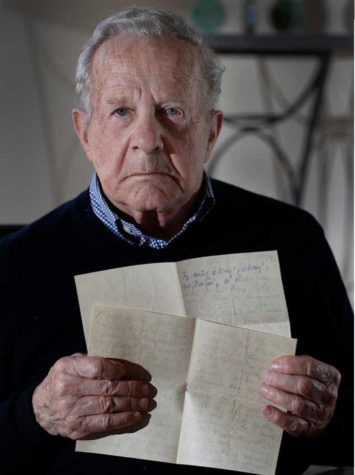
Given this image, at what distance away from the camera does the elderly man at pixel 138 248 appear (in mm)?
1030

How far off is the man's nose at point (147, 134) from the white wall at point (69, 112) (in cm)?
229

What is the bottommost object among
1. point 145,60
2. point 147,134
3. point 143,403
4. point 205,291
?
point 143,403

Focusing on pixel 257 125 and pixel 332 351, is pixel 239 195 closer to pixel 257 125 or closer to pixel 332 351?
pixel 332 351

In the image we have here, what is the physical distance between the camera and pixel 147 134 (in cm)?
110

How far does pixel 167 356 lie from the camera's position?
99 centimetres

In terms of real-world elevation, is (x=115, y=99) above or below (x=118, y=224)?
above

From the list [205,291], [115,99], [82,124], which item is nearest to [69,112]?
[82,124]

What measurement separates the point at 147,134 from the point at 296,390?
1.48 ft

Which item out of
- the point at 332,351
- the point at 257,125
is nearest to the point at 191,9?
the point at 257,125

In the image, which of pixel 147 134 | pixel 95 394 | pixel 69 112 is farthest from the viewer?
pixel 69 112

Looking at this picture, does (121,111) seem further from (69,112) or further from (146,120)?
(69,112)

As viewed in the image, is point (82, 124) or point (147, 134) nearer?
point (147, 134)

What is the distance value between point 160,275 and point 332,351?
1.28 feet

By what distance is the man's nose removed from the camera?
109 cm
